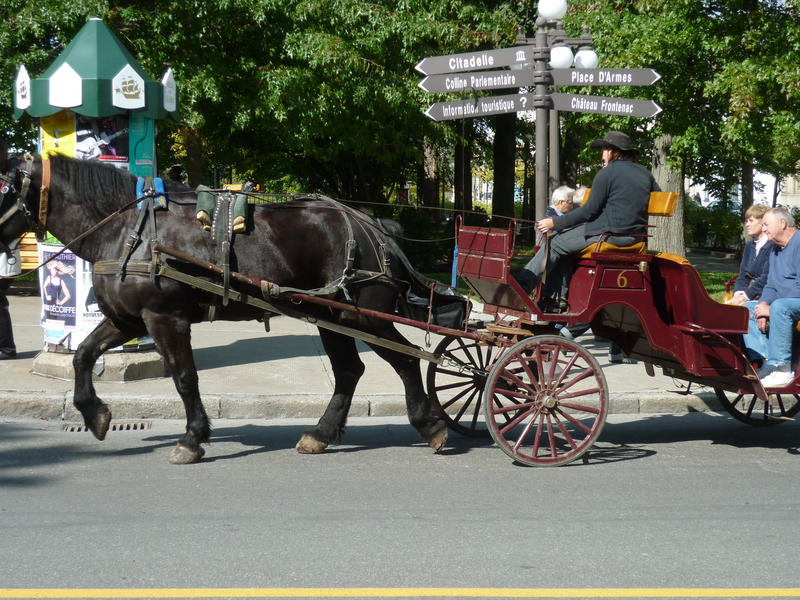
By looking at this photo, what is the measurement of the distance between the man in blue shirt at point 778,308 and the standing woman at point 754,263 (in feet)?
0.91

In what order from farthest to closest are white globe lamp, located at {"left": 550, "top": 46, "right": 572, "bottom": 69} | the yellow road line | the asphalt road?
white globe lamp, located at {"left": 550, "top": 46, "right": 572, "bottom": 69} → the asphalt road → the yellow road line

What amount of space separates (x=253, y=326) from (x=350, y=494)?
6866 millimetres

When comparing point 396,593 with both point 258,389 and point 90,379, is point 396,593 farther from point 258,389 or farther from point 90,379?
point 258,389

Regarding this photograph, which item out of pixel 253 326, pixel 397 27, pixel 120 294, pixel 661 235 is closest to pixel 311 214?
pixel 120 294

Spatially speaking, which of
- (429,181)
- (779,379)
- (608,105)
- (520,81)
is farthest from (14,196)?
(429,181)

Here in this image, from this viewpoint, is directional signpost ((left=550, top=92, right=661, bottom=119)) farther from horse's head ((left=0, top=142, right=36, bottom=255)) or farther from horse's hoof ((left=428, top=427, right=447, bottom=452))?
horse's head ((left=0, top=142, right=36, bottom=255))

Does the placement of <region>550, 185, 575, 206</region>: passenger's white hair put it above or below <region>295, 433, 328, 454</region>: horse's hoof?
above

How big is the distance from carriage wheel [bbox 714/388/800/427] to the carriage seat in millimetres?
1505

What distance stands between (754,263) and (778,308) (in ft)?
3.35

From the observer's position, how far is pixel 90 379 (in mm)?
6270

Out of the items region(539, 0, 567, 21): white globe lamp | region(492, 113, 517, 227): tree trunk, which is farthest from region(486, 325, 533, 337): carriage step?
region(492, 113, 517, 227): tree trunk

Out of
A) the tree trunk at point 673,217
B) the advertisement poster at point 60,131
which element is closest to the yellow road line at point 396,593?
the advertisement poster at point 60,131

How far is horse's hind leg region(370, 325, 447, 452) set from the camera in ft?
20.9

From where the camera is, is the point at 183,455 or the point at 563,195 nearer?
the point at 183,455
